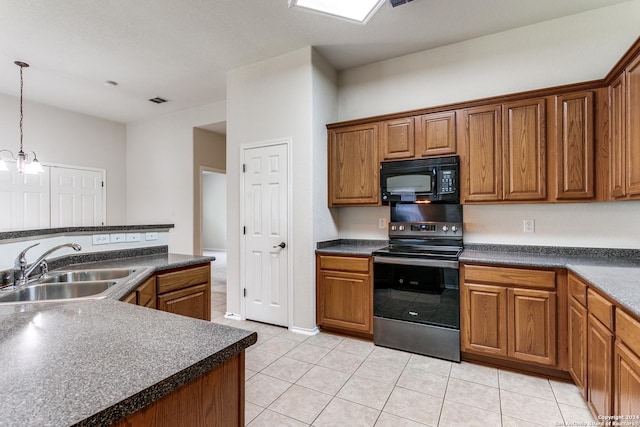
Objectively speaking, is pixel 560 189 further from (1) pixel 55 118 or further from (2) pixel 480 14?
(1) pixel 55 118

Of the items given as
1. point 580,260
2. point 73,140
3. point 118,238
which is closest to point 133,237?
point 118,238

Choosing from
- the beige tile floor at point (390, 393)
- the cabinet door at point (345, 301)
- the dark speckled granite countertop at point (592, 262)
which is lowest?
the beige tile floor at point (390, 393)

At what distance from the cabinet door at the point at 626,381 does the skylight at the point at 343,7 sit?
2.60m

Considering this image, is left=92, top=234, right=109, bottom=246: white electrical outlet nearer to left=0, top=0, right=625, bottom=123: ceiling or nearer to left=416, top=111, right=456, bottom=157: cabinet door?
left=0, top=0, right=625, bottom=123: ceiling

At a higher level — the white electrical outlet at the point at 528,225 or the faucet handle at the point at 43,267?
the white electrical outlet at the point at 528,225

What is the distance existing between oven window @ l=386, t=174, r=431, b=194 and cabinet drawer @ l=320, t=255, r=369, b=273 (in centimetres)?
74

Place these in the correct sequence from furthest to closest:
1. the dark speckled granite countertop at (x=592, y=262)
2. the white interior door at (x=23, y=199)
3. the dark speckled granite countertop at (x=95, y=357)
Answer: the white interior door at (x=23, y=199), the dark speckled granite countertop at (x=592, y=262), the dark speckled granite countertop at (x=95, y=357)

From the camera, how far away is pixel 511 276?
2.36 meters

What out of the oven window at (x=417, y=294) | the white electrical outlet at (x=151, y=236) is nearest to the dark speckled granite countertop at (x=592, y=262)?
the oven window at (x=417, y=294)

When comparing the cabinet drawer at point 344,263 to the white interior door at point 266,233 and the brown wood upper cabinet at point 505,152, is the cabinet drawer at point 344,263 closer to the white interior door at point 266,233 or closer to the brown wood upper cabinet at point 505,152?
the white interior door at point 266,233

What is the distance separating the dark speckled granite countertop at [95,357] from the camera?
23.9 inches

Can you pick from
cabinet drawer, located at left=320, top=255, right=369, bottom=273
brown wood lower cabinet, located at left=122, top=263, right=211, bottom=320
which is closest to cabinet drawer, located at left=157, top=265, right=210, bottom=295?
brown wood lower cabinet, located at left=122, top=263, right=211, bottom=320

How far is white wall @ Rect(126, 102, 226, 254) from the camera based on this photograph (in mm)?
5184

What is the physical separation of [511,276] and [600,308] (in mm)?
702
